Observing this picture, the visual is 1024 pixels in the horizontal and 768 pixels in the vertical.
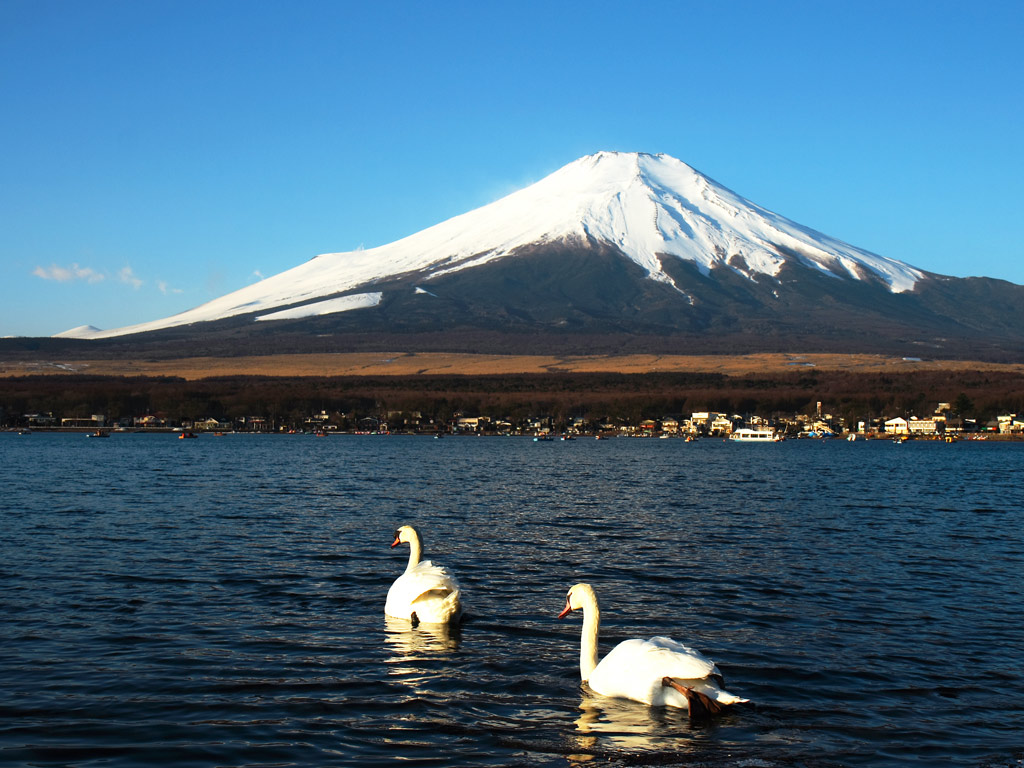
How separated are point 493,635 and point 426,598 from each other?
4.09 feet

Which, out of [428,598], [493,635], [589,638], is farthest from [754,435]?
[589,638]

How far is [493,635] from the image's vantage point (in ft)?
51.4

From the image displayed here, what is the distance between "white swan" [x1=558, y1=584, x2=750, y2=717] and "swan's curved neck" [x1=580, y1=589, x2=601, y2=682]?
21cm

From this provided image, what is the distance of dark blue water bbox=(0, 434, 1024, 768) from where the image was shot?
10.9 metres

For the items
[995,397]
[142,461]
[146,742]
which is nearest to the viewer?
[146,742]

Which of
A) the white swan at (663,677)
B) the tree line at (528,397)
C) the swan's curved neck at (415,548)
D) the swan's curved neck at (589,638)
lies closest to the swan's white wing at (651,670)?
the white swan at (663,677)

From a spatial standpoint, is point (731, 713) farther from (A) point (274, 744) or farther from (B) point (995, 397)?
(B) point (995, 397)

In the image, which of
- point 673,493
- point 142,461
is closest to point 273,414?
point 142,461

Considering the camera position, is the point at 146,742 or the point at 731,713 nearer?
the point at 146,742

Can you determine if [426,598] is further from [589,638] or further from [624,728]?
[624,728]

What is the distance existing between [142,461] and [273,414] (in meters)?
86.8

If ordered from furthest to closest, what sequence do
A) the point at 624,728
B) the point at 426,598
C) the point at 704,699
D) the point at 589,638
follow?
1. the point at 426,598
2. the point at 589,638
3. the point at 704,699
4. the point at 624,728

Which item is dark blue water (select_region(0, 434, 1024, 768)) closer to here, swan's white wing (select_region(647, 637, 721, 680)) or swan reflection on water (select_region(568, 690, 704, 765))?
swan reflection on water (select_region(568, 690, 704, 765))

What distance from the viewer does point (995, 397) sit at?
493 feet
